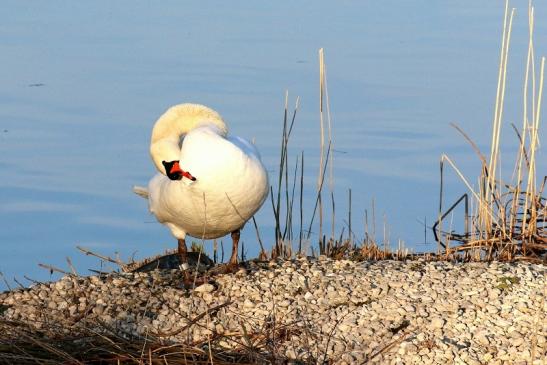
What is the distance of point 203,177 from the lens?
6395 millimetres

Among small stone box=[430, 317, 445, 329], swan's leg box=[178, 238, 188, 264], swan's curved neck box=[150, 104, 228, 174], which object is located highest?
swan's curved neck box=[150, 104, 228, 174]

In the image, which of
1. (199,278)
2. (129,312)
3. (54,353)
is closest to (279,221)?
(199,278)

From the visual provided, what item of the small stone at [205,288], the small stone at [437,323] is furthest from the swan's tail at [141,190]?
the small stone at [437,323]

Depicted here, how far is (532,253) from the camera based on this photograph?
7180 millimetres

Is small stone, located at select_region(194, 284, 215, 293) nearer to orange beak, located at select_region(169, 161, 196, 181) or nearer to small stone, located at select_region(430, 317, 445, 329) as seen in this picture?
orange beak, located at select_region(169, 161, 196, 181)

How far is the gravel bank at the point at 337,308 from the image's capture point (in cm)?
516

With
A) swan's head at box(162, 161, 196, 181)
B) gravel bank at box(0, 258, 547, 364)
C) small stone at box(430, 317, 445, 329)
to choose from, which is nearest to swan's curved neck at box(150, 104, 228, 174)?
swan's head at box(162, 161, 196, 181)

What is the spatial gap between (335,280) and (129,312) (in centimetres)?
106

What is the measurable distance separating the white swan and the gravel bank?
35 centimetres

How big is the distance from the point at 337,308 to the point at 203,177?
1.12 m

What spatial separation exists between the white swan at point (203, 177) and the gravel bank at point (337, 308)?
1.14 feet

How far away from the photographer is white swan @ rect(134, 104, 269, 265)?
21.0ft

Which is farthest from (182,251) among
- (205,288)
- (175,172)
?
(205,288)

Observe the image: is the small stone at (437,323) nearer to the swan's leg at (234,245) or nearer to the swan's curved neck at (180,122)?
the swan's leg at (234,245)
